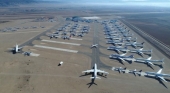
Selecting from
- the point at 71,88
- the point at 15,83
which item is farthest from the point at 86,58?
the point at 15,83

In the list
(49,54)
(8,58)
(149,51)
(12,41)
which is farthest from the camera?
(12,41)

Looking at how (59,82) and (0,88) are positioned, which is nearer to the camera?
(0,88)

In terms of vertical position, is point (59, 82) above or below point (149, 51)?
below

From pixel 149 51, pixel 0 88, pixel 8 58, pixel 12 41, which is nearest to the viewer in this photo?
pixel 0 88

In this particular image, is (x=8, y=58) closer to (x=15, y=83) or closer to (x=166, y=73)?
(x=15, y=83)

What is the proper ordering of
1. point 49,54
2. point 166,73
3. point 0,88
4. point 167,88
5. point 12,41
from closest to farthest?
point 0,88
point 167,88
point 166,73
point 49,54
point 12,41

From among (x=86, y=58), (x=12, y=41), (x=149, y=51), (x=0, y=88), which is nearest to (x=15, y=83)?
(x=0, y=88)

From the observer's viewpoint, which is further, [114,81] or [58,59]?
[58,59]

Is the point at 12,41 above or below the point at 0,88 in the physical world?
above

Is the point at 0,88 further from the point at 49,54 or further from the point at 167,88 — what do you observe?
the point at 167,88
